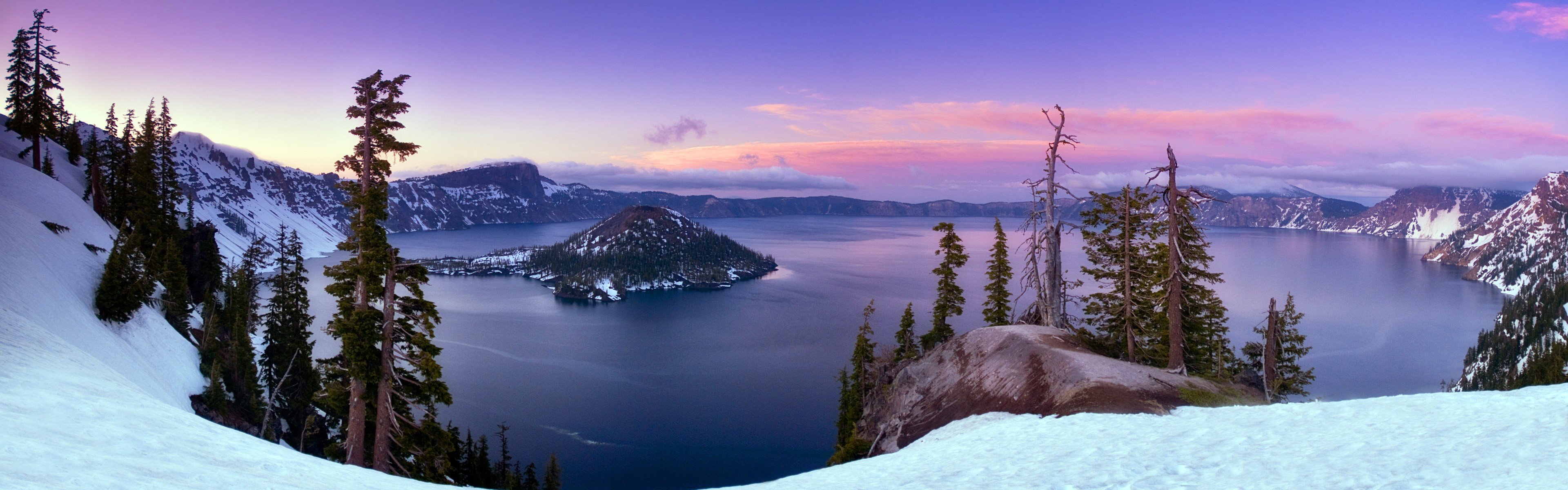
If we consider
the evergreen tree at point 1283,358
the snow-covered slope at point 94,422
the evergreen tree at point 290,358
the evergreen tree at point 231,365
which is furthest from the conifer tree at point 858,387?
the evergreen tree at point 290,358

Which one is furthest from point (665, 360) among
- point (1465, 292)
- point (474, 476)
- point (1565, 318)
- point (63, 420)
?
point (1465, 292)

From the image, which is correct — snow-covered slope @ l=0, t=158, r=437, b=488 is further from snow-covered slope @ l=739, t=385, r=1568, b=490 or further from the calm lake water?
→ the calm lake water

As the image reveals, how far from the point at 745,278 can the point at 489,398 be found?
123213 mm

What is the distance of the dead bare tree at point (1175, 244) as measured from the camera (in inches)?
690

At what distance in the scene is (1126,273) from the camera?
78.7ft

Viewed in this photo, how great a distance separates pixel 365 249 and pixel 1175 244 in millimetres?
22241

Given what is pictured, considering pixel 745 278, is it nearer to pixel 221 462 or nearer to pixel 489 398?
pixel 489 398

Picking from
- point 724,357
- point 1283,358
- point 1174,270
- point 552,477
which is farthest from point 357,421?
point 724,357

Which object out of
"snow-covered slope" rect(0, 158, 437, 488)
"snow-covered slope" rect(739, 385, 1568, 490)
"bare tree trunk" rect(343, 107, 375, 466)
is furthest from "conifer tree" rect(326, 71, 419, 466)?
"snow-covered slope" rect(739, 385, 1568, 490)

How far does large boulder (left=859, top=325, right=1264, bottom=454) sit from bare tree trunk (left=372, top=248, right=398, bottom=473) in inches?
677

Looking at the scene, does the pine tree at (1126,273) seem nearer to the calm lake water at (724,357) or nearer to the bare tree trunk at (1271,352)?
the bare tree trunk at (1271,352)

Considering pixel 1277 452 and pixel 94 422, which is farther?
pixel 1277 452

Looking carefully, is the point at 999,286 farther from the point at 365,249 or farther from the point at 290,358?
the point at 290,358

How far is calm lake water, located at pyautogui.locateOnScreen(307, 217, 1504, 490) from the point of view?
5544 centimetres
